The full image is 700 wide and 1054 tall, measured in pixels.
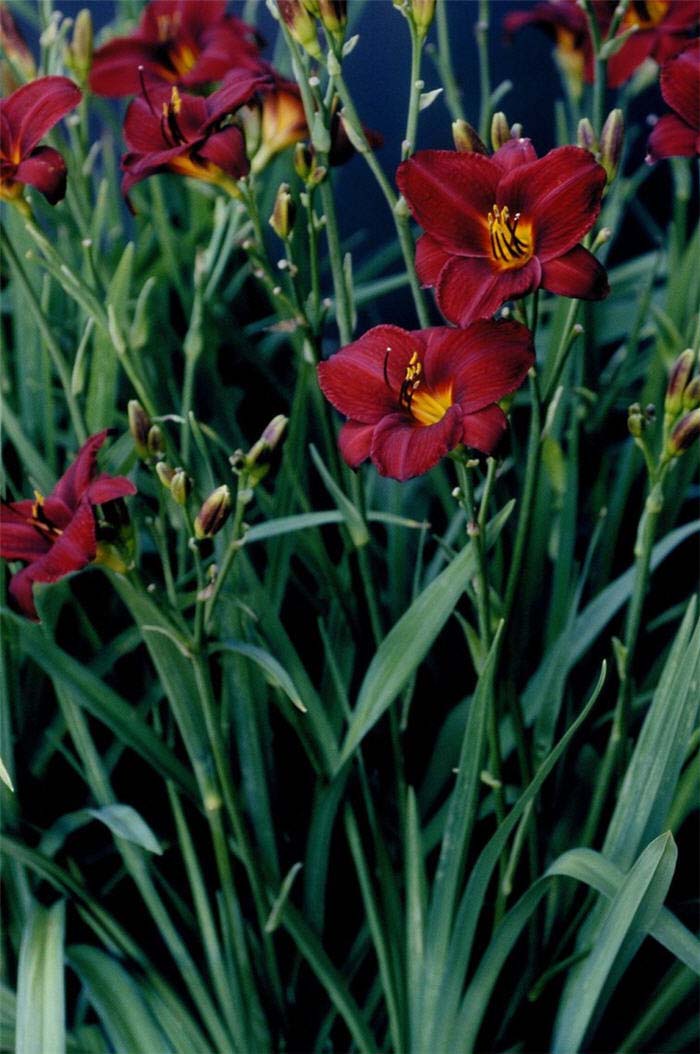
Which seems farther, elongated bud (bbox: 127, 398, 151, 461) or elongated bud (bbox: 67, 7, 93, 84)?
elongated bud (bbox: 67, 7, 93, 84)

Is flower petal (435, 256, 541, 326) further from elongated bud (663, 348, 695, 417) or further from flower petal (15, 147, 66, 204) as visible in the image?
flower petal (15, 147, 66, 204)

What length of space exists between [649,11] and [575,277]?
389mm

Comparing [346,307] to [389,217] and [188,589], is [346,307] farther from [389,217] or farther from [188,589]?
[389,217]

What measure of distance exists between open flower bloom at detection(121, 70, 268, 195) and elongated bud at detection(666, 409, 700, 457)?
0.27 metres

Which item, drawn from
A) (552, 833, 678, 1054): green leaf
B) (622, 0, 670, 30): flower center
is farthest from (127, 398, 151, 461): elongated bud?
(622, 0, 670, 30): flower center

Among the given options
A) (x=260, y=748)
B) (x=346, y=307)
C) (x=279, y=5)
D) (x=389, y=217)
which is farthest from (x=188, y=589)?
(x=389, y=217)

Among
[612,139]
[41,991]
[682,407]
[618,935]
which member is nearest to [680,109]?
[612,139]

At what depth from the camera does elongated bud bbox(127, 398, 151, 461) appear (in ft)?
1.82

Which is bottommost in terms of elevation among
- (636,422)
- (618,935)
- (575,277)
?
(618,935)

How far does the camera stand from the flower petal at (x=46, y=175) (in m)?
0.57

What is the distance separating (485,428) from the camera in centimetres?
46

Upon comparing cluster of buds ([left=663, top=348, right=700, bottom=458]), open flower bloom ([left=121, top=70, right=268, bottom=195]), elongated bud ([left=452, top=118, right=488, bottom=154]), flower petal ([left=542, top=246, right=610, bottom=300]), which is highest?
open flower bloom ([left=121, top=70, right=268, bottom=195])

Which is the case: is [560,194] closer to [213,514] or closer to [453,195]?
[453,195]


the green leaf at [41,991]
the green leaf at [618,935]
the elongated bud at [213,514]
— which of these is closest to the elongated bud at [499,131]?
the elongated bud at [213,514]
